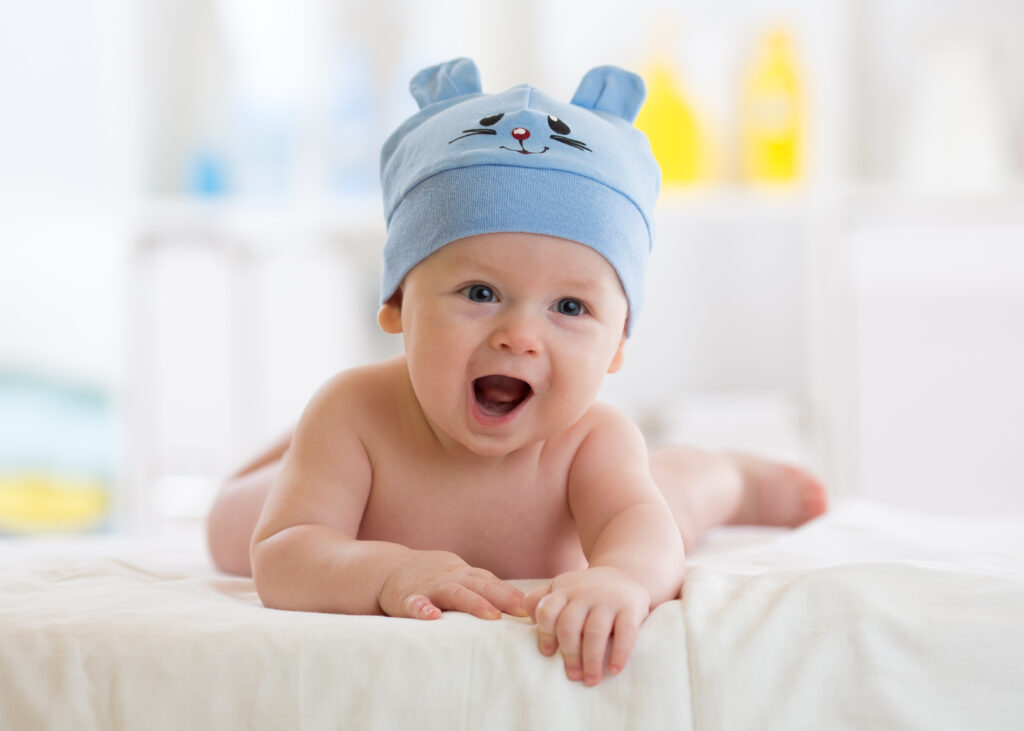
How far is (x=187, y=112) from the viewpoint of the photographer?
8.38 feet

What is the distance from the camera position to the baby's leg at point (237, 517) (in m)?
1.07

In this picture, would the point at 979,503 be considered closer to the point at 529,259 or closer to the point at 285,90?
the point at 529,259

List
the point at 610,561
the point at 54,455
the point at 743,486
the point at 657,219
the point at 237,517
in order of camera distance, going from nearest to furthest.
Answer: the point at 610,561
the point at 237,517
the point at 743,486
the point at 657,219
the point at 54,455

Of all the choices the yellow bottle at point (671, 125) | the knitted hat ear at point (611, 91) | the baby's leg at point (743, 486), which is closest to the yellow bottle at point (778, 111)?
the yellow bottle at point (671, 125)

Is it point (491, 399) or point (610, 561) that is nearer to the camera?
point (610, 561)

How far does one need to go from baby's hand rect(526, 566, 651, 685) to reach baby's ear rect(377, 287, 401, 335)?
0.35 m

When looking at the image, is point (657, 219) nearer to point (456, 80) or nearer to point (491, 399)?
point (456, 80)

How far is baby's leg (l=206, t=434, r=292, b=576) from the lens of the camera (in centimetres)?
107

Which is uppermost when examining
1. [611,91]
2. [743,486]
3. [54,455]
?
[611,91]

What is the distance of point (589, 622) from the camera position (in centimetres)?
64

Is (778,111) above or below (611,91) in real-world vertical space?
above

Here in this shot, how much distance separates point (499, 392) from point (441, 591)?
21 cm

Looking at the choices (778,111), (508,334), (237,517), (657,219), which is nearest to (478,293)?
(508,334)

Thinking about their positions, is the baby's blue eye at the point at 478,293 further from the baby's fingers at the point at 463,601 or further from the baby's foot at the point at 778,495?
the baby's foot at the point at 778,495
